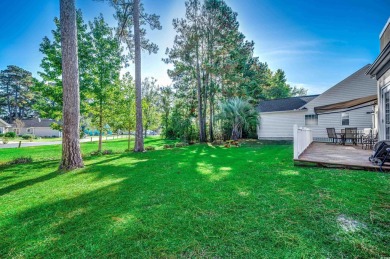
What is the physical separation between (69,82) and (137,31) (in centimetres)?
611

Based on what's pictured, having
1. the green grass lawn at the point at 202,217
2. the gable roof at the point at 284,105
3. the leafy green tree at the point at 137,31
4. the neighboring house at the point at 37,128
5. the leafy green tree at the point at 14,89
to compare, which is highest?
the leafy green tree at the point at 14,89

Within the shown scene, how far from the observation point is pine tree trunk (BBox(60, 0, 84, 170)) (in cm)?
552

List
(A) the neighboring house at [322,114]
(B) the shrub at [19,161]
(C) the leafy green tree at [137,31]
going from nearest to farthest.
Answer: (B) the shrub at [19,161]
(C) the leafy green tree at [137,31]
(A) the neighboring house at [322,114]

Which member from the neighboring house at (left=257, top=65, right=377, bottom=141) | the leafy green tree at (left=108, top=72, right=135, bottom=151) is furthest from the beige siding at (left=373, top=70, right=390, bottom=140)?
the leafy green tree at (left=108, top=72, right=135, bottom=151)

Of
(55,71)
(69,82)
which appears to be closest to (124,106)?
(55,71)

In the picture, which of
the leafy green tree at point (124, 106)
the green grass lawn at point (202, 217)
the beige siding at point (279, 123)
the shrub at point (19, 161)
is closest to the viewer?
the green grass lawn at point (202, 217)

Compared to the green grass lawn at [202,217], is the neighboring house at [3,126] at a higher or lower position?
higher

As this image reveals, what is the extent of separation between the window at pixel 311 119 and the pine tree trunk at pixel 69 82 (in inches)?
680

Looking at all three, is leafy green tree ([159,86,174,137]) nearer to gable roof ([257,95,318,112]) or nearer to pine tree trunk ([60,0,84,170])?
gable roof ([257,95,318,112])

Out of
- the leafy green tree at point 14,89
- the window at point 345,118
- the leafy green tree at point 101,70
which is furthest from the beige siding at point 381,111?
the leafy green tree at point 14,89

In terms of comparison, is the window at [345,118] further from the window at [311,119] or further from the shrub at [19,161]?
the shrub at [19,161]

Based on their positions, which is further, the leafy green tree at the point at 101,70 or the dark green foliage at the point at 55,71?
the leafy green tree at the point at 101,70

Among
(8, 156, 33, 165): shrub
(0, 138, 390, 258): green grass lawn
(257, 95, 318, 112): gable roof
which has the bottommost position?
(8, 156, 33, 165): shrub

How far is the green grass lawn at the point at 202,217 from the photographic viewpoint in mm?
1728
